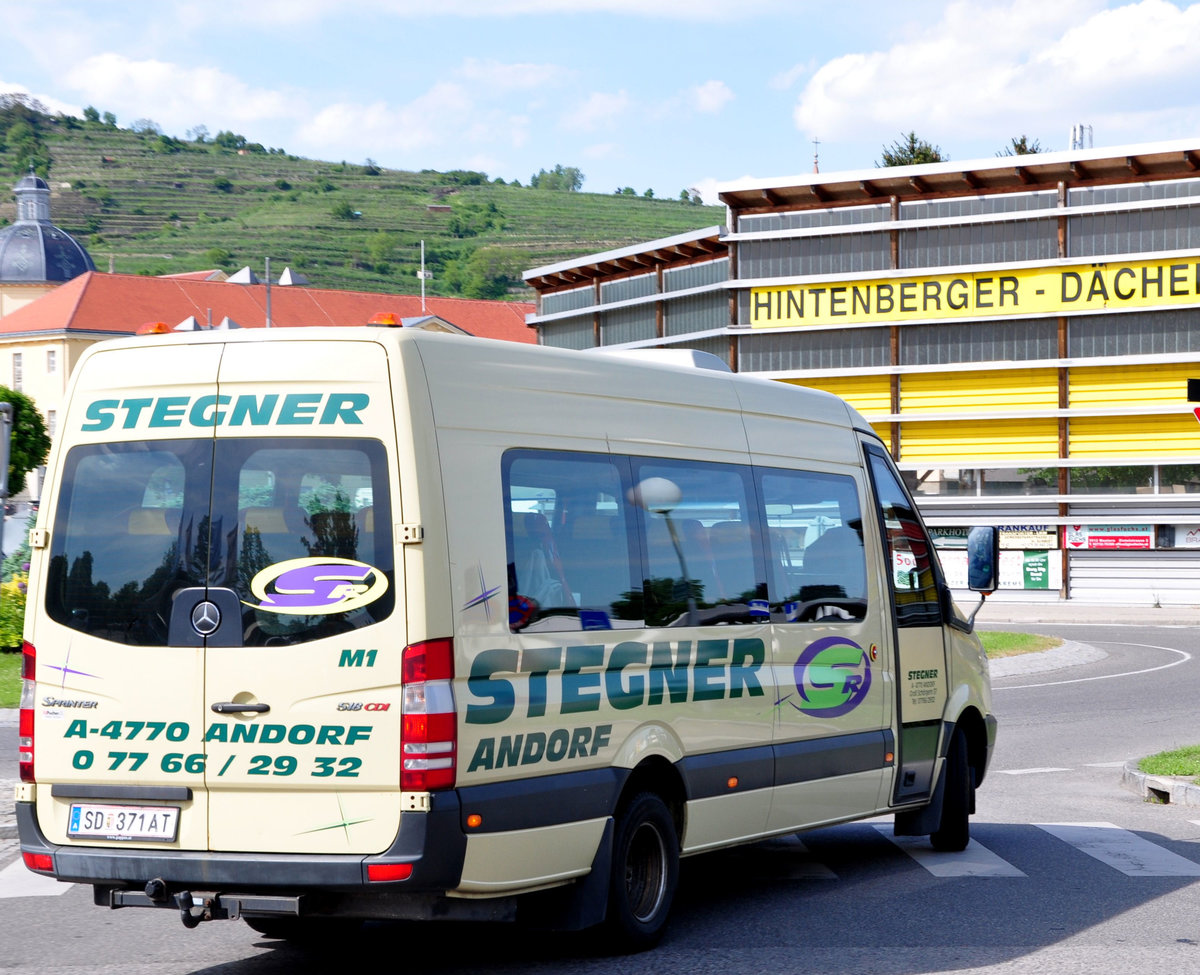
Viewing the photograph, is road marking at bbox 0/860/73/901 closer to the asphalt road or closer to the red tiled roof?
the asphalt road

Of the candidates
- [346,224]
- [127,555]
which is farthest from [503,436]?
[346,224]

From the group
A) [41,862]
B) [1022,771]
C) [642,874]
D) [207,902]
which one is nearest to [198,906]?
[207,902]

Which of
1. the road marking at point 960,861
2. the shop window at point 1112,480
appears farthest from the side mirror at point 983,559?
the shop window at point 1112,480

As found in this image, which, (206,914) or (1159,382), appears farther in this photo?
(1159,382)

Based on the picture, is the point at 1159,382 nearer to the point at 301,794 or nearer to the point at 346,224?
the point at 301,794

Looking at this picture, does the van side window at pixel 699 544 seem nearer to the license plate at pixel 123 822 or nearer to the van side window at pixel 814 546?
the van side window at pixel 814 546

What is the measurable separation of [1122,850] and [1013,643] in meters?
20.5

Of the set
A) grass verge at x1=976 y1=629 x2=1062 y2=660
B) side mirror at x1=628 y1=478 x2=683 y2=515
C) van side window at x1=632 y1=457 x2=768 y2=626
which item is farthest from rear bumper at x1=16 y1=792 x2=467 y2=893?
grass verge at x1=976 y1=629 x2=1062 y2=660

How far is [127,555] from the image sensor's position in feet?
20.3

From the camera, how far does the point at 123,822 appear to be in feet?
19.9

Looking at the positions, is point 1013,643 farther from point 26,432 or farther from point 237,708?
point 26,432

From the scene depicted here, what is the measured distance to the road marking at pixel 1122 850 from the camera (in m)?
9.05

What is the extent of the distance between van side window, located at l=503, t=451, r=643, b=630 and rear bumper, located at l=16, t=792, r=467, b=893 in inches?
33.1

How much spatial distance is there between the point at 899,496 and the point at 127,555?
4.78m
